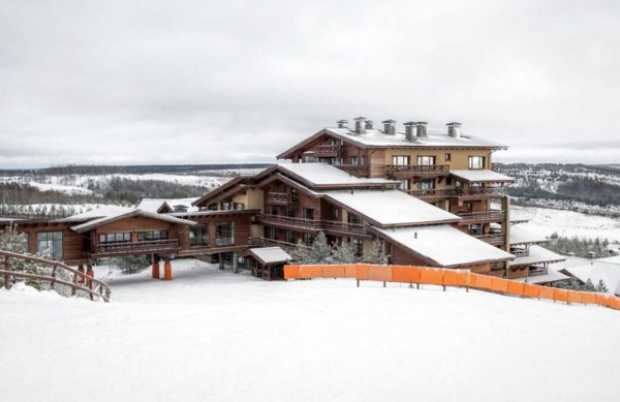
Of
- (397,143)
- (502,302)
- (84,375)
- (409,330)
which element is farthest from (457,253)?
(84,375)

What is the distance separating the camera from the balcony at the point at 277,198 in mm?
47625

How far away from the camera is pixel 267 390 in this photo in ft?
33.7

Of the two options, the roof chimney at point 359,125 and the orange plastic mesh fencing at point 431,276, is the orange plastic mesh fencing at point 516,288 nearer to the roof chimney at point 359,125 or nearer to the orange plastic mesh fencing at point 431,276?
the orange plastic mesh fencing at point 431,276

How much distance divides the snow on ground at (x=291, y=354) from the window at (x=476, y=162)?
38.2 m

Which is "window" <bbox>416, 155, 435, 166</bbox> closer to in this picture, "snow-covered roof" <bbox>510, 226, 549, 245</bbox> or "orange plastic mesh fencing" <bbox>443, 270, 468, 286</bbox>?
"snow-covered roof" <bbox>510, 226, 549, 245</bbox>

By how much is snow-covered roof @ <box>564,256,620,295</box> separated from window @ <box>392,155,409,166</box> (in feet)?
75.6

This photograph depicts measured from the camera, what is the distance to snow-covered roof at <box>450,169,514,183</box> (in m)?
52.0

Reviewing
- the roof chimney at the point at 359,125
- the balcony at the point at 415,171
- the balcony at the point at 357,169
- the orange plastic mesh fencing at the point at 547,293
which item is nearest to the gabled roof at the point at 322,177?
the balcony at the point at 357,169

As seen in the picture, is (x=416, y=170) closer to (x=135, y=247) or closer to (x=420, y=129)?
(x=420, y=129)

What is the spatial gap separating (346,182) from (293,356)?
34.6 meters

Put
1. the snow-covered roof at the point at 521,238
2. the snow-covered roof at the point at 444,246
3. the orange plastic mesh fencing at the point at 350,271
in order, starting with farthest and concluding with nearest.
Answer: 1. the snow-covered roof at the point at 521,238
2. the snow-covered roof at the point at 444,246
3. the orange plastic mesh fencing at the point at 350,271

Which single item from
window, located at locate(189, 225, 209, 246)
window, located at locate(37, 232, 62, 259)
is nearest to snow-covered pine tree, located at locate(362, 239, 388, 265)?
window, located at locate(189, 225, 209, 246)

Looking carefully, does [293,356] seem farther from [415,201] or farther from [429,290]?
[415,201]

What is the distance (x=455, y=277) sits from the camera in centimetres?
2678
